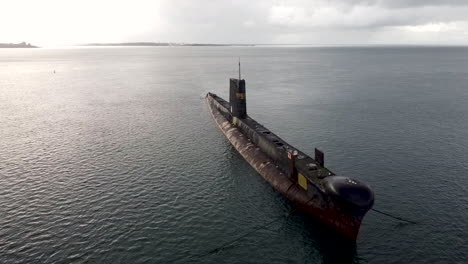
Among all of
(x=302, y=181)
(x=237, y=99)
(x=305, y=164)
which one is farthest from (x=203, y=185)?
(x=237, y=99)

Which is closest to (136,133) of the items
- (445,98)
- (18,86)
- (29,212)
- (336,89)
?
(29,212)

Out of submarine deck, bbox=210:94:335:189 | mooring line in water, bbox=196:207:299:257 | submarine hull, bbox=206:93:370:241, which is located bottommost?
mooring line in water, bbox=196:207:299:257

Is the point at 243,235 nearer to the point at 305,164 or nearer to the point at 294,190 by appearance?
the point at 294,190

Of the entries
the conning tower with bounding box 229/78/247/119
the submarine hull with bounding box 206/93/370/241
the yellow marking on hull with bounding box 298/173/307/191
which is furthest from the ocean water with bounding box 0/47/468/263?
the conning tower with bounding box 229/78/247/119

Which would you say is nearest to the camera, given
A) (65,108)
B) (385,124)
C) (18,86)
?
(385,124)

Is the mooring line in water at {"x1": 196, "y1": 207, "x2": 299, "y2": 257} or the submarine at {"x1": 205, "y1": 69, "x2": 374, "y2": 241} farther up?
the submarine at {"x1": 205, "y1": 69, "x2": 374, "y2": 241}

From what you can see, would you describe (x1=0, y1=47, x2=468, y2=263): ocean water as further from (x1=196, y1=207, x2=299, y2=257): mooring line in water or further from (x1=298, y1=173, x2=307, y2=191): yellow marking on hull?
(x1=298, y1=173, x2=307, y2=191): yellow marking on hull

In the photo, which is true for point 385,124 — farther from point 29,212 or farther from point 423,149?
point 29,212
